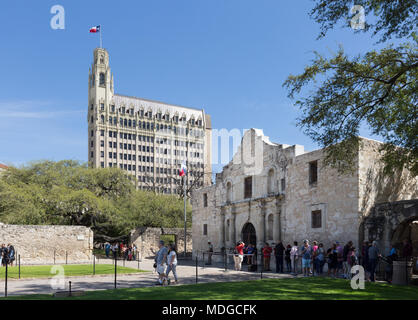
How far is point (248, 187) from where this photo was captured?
2984 centimetres

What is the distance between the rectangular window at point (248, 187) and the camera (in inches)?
1161

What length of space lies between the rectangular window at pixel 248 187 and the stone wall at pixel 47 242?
12179mm

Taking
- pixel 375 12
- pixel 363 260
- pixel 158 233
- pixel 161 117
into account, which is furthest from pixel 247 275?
pixel 161 117

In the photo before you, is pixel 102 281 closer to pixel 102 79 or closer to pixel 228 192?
pixel 228 192

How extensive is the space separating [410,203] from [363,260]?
3.26 m

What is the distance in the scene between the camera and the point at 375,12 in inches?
555

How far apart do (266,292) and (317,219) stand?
34.5 feet

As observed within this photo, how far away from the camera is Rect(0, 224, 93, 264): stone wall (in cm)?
3016

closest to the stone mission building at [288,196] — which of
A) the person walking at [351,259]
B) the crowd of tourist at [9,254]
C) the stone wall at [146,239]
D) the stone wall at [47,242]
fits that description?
the person walking at [351,259]

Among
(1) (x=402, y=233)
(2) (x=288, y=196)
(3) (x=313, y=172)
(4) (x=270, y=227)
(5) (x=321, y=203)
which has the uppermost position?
(3) (x=313, y=172)

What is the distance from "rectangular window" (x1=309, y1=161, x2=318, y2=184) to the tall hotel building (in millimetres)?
79860

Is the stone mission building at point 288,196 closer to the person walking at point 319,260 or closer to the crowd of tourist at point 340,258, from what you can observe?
the crowd of tourist at point 340,258

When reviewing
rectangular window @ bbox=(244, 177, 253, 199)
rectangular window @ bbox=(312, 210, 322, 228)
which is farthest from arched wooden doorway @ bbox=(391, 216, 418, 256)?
rectangular window @ bbox=(244, 177, 253, 199)

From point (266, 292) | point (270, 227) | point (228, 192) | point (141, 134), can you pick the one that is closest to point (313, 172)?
point (270, 227)
